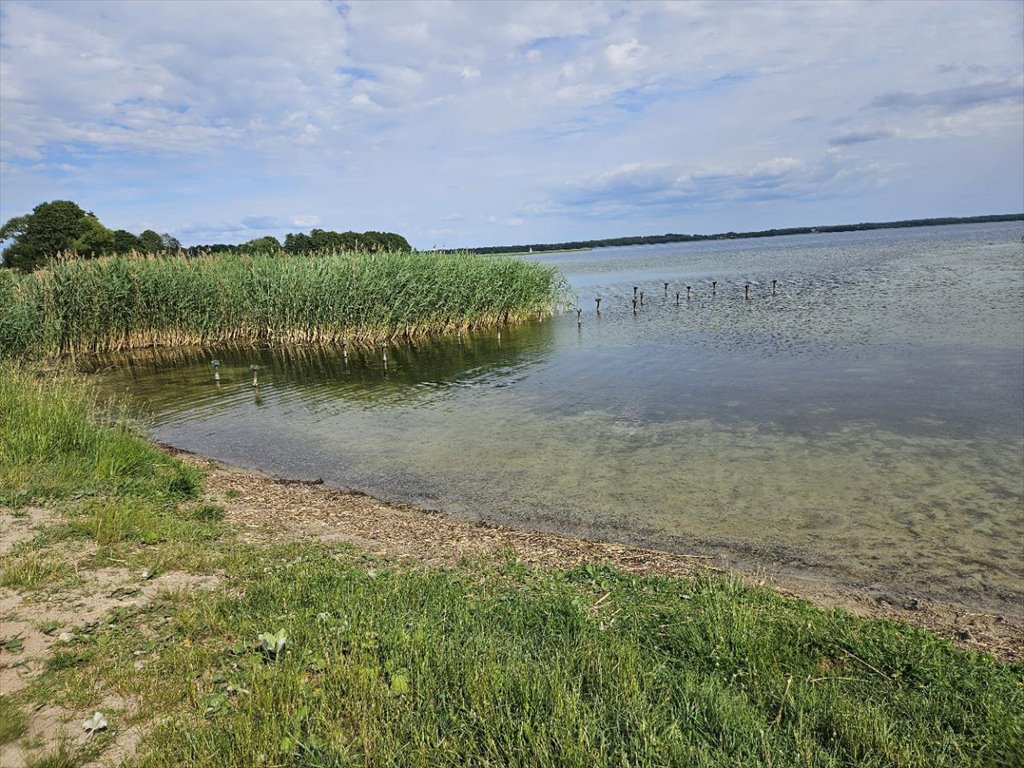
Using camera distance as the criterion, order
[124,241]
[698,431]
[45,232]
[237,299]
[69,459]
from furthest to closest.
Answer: [124,241]
[45,232]
[237,299]
[698,431]
[69,459]

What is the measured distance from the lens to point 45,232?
6016cm

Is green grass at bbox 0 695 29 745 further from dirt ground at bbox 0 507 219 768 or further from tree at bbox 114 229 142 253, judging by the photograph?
tree at bbox 114 229 142 253

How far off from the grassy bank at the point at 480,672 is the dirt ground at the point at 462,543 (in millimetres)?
698

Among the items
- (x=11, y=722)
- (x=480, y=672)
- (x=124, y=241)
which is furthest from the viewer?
(x=124, y=241)

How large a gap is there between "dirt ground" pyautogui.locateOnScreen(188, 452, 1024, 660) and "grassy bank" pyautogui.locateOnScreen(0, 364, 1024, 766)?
0.70 m

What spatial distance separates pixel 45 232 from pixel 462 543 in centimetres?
7003

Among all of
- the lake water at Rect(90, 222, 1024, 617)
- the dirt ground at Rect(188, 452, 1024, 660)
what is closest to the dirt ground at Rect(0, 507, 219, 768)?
the dirt ground at Rect(188, 452, 1024, 660)

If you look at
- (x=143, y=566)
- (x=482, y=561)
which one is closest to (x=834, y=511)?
(x=482, y=561)

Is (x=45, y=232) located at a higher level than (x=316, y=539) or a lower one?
higher

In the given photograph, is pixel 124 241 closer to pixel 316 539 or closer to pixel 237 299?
pixel 237 299

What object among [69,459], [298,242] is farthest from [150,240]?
[69,459]

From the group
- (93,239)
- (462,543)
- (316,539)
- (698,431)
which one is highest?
(93,239)

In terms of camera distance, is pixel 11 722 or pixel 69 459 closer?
pixel 11 722

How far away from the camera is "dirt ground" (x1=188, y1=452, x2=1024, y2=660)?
6.17 m
